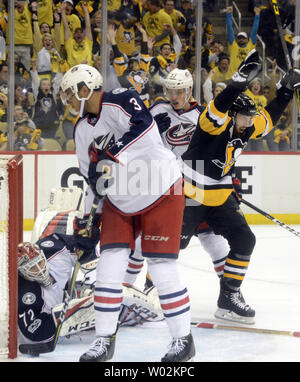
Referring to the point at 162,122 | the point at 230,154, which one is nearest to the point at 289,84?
the point at 230,154

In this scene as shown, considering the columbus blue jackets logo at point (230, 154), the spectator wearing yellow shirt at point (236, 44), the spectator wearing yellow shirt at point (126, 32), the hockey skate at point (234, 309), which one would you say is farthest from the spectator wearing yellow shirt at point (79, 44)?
the hockey skate at point (234, 309)

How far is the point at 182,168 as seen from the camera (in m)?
3.49

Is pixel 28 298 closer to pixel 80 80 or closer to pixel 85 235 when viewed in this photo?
pixel 85 235

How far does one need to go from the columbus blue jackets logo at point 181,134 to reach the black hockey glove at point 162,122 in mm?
142

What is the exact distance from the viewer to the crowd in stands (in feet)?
20.9

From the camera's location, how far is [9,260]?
2730mm

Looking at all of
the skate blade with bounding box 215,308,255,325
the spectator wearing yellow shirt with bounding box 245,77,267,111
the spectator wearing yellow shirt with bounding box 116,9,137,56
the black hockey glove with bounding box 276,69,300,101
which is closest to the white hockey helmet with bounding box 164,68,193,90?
the black hockey glove with bounding box 276,69,300,101

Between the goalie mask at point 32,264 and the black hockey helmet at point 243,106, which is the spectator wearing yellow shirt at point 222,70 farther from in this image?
the goalie mask at point 32,264

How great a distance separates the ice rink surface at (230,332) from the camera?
113 inches

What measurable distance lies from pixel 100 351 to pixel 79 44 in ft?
14.6

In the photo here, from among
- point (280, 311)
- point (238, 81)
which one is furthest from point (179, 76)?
point (280, 311)

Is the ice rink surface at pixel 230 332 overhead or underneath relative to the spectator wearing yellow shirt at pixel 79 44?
underneath
